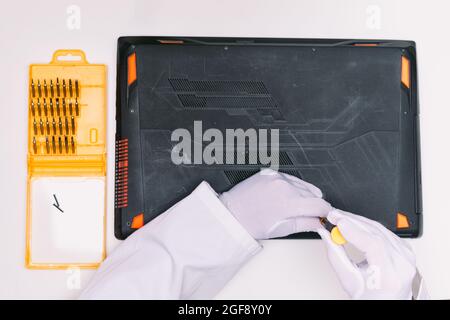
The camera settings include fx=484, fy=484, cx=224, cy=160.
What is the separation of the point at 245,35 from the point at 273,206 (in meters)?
0.32

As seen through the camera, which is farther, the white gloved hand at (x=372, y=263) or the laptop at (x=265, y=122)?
the laptop at (x=265, y=122)

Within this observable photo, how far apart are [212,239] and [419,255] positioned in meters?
0.39

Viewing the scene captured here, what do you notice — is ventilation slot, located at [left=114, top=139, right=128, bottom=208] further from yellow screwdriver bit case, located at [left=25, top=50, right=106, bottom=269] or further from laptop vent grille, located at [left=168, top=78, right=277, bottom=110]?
laptop vent grille, located at [left=168, top=78, right=277, bottom=110]

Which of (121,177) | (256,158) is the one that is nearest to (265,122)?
(256,158)

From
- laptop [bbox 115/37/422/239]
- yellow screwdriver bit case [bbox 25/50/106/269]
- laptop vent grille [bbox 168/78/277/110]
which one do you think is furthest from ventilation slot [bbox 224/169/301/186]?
yellow screwdriver bit case [bbox 25/50/106/269]

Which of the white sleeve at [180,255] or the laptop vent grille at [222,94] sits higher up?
the laptop vent grille at [222,94]

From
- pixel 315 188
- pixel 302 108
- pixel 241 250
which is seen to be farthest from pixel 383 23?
pixel 241 250

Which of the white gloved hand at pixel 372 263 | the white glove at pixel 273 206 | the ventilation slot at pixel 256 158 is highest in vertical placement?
the ventilation slot at pixel 256 158

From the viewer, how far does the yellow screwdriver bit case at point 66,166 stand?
844mm

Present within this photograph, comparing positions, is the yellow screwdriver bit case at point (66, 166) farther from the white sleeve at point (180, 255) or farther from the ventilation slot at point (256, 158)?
the ventilation slot at point (256, 158)

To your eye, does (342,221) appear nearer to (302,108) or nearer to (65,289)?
(302,108)

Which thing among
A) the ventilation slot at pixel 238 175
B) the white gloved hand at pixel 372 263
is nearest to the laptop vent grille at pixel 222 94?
the ventilation slot at pixel 238 175

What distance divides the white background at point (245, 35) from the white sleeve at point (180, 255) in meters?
0.10

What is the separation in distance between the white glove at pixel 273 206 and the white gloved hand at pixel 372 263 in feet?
0.15
